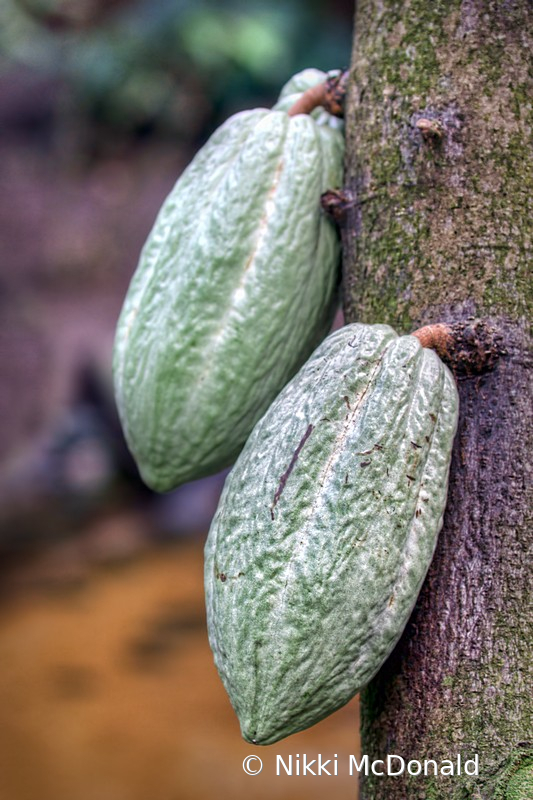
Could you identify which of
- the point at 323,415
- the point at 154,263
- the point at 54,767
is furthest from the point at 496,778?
the point at 54,767

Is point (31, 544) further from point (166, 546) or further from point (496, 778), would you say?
point (496, 778)

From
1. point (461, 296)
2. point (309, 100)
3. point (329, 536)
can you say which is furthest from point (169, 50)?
point (329, 536)

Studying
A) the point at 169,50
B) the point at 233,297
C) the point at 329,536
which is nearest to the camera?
the point at 329,536

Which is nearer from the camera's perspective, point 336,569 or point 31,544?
point 336,569

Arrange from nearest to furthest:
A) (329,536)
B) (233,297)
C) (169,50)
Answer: (329,536) < (233,297) < (169,50)

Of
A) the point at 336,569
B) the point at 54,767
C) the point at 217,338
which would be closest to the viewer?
the point at 336,569

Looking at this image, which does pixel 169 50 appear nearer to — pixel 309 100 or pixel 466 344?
pixel 309 100

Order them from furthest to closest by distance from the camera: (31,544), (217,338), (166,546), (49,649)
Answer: (166,546) → (31,544) → (49,649) → (217,338)

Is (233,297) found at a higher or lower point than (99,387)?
higher
